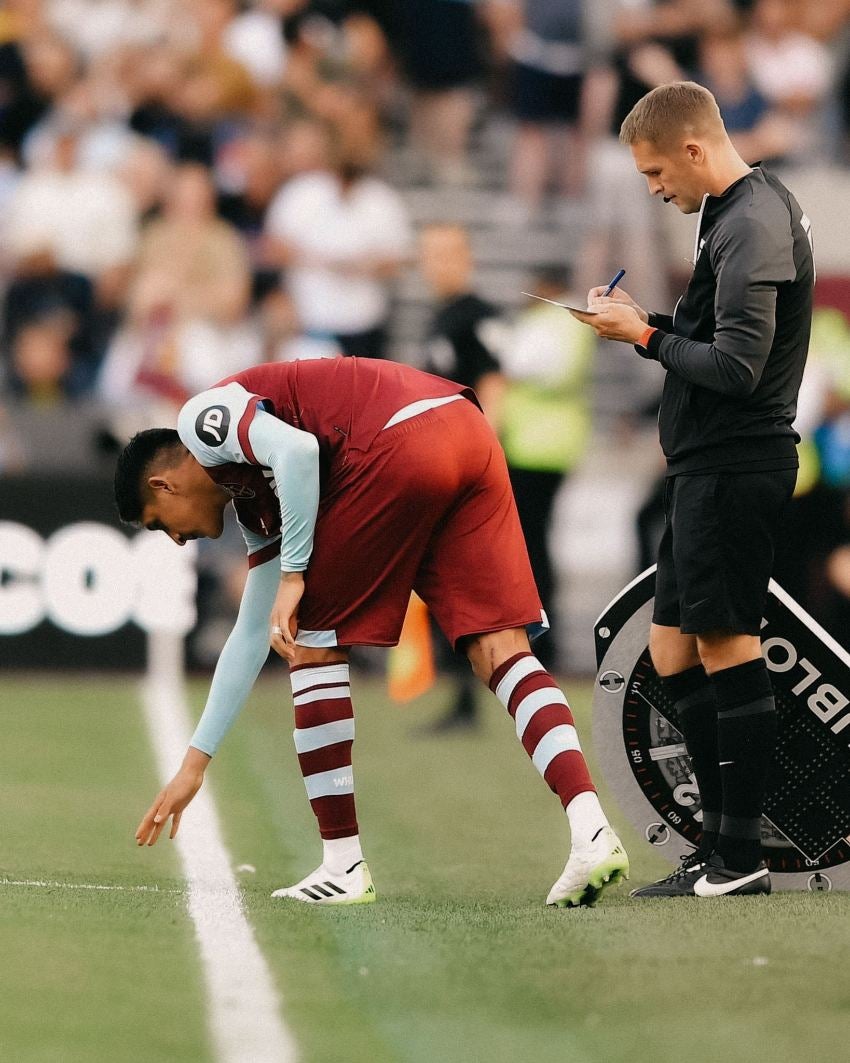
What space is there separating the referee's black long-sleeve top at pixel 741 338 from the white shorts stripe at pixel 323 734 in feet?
3.41

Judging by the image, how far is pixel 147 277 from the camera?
11750 mm

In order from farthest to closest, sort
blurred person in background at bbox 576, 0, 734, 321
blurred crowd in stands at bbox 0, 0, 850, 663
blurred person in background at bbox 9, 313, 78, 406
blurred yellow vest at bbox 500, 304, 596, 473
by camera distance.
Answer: blurred person in background at bbox 576, 0, 734, 321, blurred crowd in stands at bbox 0, 0, 850, 663, blurred person in background at bbox 9, 313, 78, 406, blurred yellow vest at bbox 500, 304, 596, 473

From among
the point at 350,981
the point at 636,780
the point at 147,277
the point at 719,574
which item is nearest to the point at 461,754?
the point at 636,780

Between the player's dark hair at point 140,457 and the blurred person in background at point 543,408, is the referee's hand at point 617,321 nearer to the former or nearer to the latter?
the player's dark hair at point 140,457

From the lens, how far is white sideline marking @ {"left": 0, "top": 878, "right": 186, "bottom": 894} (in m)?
4.59

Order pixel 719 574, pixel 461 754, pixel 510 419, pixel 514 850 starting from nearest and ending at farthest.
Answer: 1. pixel 719 574
2. pixel 514 850
3. pixel 461 754
4. pixel 510 419

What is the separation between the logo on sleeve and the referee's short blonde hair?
3.86 ft

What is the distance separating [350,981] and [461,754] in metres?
4.13

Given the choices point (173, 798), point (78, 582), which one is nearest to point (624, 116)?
point (78, 582)

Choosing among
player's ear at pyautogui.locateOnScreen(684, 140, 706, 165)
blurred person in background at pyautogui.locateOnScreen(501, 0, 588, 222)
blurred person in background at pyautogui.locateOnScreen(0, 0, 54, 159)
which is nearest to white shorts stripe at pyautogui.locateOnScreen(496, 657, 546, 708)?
player's ear at pyautogui.locateOnScreen(684, 140, 706, 165)

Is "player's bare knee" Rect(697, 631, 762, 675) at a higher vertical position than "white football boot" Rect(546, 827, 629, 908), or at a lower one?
higher

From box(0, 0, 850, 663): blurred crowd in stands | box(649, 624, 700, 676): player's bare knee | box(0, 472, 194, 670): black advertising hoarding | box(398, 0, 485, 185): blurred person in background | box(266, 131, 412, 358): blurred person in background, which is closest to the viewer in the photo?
box(649, 624, 700, 676): player's bare knee

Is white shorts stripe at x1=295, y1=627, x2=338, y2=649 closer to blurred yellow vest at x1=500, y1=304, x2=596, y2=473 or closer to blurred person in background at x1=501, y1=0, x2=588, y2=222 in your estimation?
blurred yellow vest at x1=500, y1=304, x2=596, y2=473

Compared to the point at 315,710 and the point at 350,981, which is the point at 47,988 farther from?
the point at 315,710
